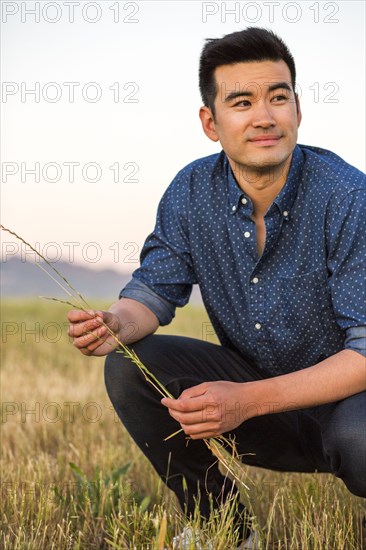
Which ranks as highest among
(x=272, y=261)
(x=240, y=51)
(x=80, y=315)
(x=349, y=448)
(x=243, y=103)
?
(x=240, y=51)

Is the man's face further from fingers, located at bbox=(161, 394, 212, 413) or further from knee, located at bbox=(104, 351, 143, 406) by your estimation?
fingers, located at bbox=(161, 394, 212, 413)

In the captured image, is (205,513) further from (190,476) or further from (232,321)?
(232,321)

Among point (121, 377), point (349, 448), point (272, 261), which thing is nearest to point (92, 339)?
point (121, 377)

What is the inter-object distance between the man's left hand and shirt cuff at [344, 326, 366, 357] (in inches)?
14.8

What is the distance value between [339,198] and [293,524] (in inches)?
45.7

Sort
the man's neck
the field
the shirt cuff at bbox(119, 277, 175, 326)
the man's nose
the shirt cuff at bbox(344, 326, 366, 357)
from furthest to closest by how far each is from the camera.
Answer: the shirt cuff at bbox(119, 277, 175, 326) < the man's neck < the man's nose < the field < the shirt cuff at bbox(344, 326, 366, 357)

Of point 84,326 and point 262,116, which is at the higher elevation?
point 262,116

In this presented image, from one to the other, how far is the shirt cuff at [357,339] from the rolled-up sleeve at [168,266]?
0.85 m

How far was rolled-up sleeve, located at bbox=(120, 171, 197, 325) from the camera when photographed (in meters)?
3.50

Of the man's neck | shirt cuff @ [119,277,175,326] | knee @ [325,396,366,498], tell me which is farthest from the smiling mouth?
knee @ [325,396,366,498]

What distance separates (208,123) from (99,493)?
1.56m

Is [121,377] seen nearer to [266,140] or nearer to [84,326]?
[84,326]

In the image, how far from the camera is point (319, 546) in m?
2.92

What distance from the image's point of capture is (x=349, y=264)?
2994 mm
